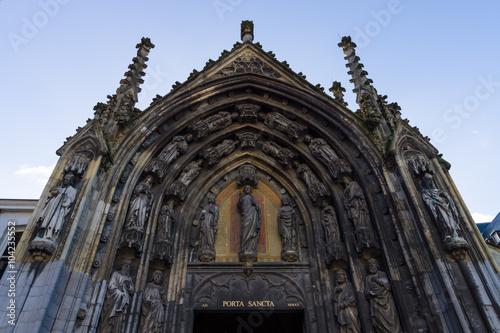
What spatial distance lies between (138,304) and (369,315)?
4597mm

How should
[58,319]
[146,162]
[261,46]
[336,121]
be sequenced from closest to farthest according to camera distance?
[58,319] < [146,162] < [336,121] < [261,46]

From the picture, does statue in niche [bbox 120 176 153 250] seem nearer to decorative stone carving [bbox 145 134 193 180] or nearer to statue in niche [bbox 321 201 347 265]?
decorative stone carving [bbox 145 134 193 180]

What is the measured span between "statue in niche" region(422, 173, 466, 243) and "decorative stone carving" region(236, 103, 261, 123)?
5.02 meters

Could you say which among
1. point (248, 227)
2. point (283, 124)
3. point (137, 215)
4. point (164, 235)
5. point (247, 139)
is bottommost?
point (164, 235)

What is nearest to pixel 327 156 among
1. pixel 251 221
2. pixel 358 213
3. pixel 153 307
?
Answer: pixel 358 213

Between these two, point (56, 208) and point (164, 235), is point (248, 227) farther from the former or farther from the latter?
point (56, 208)

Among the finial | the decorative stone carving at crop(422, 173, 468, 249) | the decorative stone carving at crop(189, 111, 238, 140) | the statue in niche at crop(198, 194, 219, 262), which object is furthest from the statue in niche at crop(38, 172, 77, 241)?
the finial

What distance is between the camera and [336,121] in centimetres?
927

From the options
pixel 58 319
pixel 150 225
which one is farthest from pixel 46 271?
pixel 150 225

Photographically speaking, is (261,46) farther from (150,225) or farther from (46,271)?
(46,271)

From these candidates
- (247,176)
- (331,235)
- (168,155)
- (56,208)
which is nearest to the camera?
(56,208)

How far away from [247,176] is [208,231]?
2026mm

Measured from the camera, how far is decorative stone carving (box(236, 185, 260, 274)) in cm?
812

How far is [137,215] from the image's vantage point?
24.5ft
